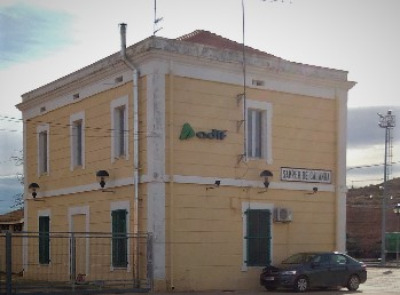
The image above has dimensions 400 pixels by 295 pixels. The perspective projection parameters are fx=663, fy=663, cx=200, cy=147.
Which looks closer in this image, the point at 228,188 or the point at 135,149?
the point at 135,149

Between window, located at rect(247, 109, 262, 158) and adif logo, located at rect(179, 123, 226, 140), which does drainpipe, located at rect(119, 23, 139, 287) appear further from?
window, located at rect(247, 109, 262, 158)

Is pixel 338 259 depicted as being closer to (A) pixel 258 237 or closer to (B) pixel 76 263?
(A) pixel 258 237

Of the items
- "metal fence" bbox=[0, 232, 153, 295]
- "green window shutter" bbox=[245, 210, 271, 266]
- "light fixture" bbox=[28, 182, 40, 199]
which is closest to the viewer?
"metal fence" bbox=[0, 232, 153, 295]

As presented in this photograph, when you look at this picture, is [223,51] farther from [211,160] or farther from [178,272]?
[178,272]

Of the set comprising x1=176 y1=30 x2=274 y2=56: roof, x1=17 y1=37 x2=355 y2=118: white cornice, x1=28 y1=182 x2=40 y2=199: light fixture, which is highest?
x1=176 y1=30 x2=274 y2=56: roof

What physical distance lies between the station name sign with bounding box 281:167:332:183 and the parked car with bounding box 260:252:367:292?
2.90 m

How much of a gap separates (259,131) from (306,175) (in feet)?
8.12

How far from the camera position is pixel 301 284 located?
21406mm

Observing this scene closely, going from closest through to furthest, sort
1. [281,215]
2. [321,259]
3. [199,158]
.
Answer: [199,158]
[321,259]
[281,215]

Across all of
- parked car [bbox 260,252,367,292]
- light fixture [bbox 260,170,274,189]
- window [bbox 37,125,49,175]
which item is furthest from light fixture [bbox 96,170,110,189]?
parked car [bbox 260,252,367,292]

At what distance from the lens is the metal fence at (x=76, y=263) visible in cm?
1772

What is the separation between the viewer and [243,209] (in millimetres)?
22281

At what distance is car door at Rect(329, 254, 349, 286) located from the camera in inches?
870

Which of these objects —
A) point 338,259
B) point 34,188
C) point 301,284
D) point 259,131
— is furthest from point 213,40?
point 301,284
